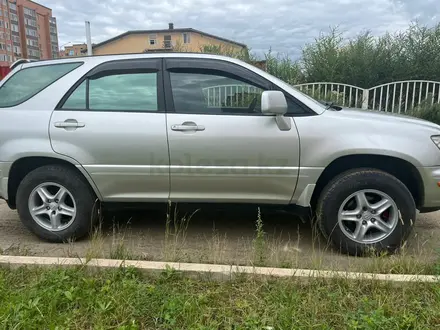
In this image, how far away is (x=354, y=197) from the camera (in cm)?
320

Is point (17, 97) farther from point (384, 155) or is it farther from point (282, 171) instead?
point (384, 155)

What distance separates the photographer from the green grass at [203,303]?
→ 7.41ft

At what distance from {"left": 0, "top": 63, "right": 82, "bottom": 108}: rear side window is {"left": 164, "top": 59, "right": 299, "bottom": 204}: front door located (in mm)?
1075

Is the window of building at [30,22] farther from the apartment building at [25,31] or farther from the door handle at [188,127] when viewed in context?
the door handle at [188,127]

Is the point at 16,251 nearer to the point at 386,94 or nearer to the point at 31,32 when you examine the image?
the point at 386,94

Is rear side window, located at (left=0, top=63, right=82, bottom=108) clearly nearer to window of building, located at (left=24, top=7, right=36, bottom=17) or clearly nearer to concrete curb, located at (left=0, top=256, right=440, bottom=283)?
concrete curb, located at (left=0, top=256, right=440, bottom=283)

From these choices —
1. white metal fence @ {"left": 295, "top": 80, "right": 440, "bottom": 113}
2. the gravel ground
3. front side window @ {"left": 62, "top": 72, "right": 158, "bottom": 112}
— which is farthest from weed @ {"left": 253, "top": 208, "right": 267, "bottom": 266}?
white metal fence @ {"left": 295, "top": 80, "right": 440, "bottom": 113}

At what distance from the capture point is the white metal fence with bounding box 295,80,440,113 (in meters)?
8.48

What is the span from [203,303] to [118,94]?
206 cm

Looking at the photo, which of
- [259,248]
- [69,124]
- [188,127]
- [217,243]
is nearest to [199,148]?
[188,127]

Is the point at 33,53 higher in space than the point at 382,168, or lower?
higher

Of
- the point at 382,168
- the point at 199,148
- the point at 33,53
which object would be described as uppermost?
the point at 33,53

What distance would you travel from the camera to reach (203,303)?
2.47 metres

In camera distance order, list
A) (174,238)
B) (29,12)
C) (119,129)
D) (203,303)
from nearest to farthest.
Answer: (203,303), (119,129), (174,238), (29,12)
